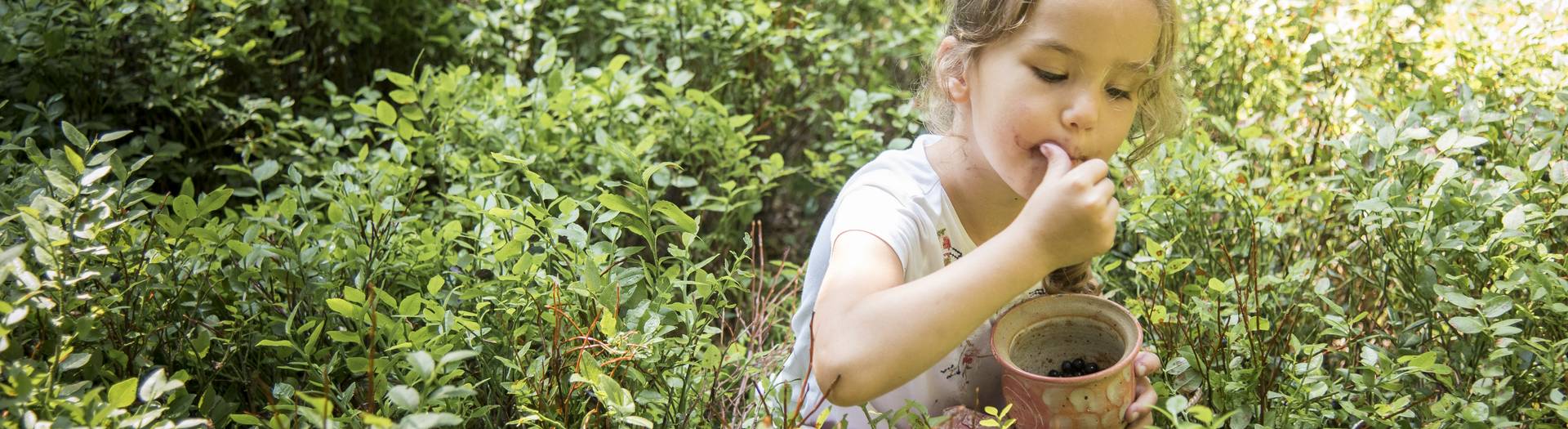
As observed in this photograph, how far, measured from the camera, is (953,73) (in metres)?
1.73

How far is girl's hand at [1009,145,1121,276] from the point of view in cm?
129

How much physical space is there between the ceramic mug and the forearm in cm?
26

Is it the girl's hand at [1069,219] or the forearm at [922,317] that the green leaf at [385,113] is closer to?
the forearm at [922,317]

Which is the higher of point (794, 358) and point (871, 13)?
point (794, 358)

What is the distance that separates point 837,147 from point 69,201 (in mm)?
1643

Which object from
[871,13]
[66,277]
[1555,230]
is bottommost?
[871,13]

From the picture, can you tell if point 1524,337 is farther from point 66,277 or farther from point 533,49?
point 533,49

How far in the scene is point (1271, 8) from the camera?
10.9ft

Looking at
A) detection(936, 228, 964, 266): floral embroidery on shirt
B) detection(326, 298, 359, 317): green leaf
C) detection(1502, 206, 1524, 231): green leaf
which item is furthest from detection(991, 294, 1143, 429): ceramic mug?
detection(326, 298, 359, 317): green leaf

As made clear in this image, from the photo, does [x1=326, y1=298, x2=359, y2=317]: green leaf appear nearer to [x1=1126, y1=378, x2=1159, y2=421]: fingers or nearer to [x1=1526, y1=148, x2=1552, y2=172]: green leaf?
[x1=1126, y1=378, x2=1159, y2=421]: fingers

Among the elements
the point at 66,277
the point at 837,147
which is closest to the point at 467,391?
the point at 66,277

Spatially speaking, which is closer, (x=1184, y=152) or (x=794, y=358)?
(x=794, y=358)

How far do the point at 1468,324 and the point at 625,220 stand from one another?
4.35 ft

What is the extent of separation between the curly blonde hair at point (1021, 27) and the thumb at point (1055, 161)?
7.4 inches
